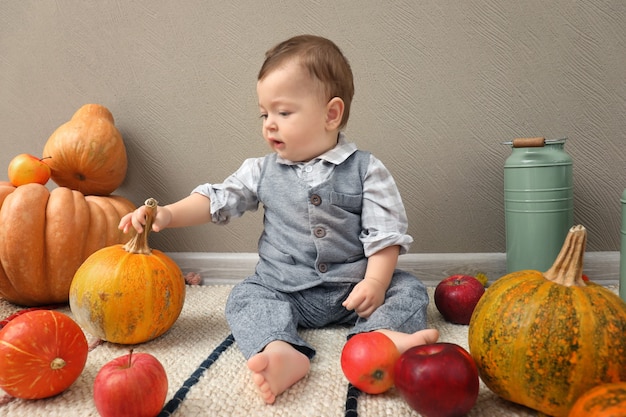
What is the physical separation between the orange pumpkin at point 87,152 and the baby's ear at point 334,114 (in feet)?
2.76

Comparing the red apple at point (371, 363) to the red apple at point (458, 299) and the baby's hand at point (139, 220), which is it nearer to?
the red apple at point (458, 299)

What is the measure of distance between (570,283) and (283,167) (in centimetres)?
78

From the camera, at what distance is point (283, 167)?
1.35 meters

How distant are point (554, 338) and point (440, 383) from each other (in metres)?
0.19

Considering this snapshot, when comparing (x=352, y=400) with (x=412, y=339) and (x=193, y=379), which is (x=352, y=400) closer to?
(x=412, y=339)

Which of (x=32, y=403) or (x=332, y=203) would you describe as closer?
(x=32, y=403)

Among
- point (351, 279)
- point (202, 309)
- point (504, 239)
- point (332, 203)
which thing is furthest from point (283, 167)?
point (504, 239)

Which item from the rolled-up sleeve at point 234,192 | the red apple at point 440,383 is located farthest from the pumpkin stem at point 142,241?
the red apple at point 440,383

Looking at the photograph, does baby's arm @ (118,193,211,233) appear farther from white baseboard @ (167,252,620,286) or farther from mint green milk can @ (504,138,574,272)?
mint green milk can @ (504,138,574,272)

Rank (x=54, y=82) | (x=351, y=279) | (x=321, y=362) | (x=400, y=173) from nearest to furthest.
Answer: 1. (x=321, y=362)
2. (x=351, y=279)
3. (x=400, y=173)
4. (x=54, y=82)

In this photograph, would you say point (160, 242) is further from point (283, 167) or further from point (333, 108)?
point (333, 108)

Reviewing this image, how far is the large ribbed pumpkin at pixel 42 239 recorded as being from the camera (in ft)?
4.75

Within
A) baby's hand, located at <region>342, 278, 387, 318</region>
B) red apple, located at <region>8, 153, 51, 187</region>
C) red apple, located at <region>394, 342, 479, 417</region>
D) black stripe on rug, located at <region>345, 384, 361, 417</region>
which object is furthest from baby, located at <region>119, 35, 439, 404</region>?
red apple, located at <region>8, 153, 51, 187</region>

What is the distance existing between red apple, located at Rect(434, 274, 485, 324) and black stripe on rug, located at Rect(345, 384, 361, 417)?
1.54ft
